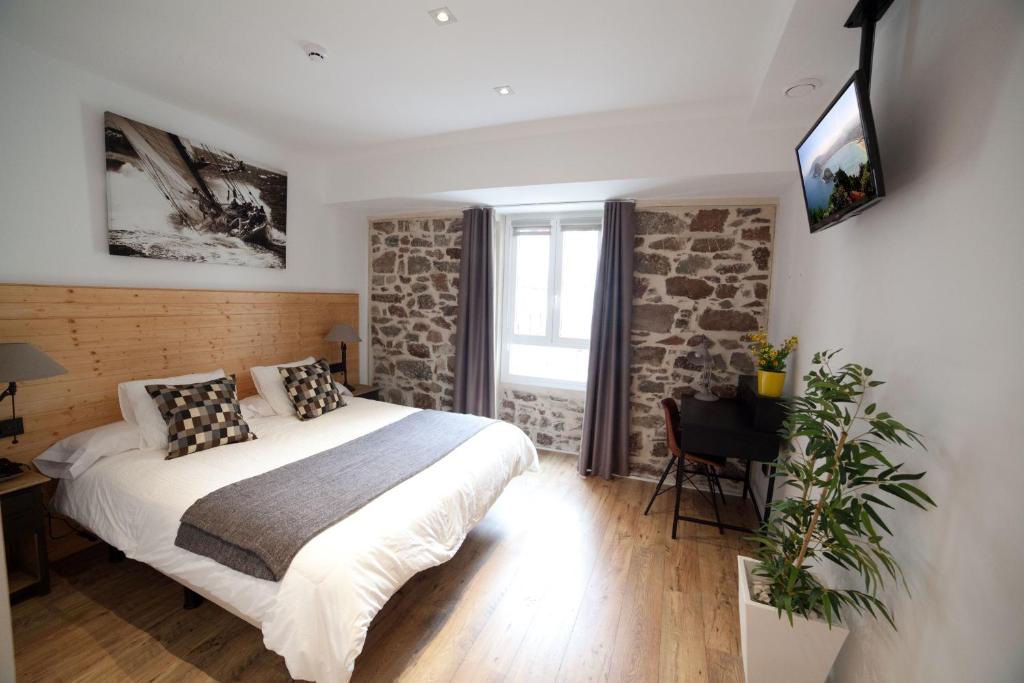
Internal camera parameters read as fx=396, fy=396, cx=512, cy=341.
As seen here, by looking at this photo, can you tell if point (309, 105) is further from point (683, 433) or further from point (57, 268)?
point (683, 433)

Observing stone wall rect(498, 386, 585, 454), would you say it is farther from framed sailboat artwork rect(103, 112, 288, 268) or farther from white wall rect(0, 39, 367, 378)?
white wall rect(0, 39, 367, 378)

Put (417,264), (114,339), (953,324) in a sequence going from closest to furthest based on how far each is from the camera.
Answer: (953,324)
(114,339)
(417,264)

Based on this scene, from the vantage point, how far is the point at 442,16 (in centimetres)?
176

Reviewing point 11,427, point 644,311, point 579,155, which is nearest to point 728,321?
point 644,311

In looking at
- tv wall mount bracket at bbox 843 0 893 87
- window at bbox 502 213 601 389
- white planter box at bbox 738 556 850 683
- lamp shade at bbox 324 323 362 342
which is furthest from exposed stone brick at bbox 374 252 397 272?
white planter box at bbox 738 556 850 683

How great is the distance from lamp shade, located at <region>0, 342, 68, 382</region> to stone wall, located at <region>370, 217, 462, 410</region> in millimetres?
2723

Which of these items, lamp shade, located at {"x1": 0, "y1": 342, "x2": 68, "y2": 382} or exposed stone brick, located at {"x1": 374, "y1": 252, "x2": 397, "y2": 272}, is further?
exposed stone brick, located at {"x1": 374, "y1": 252, "x2": 397, "y2": 272}

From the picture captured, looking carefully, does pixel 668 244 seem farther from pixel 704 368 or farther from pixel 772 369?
pixel 772 369

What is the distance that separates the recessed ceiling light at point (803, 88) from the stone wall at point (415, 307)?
2.80 metres

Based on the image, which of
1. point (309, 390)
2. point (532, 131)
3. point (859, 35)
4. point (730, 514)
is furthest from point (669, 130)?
point (309, 390)

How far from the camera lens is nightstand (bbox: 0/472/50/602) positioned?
6.04 ft

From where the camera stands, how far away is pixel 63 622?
1.83 meters

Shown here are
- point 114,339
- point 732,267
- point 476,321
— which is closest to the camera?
point 114,339

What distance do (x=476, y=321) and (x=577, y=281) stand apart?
107 cm
